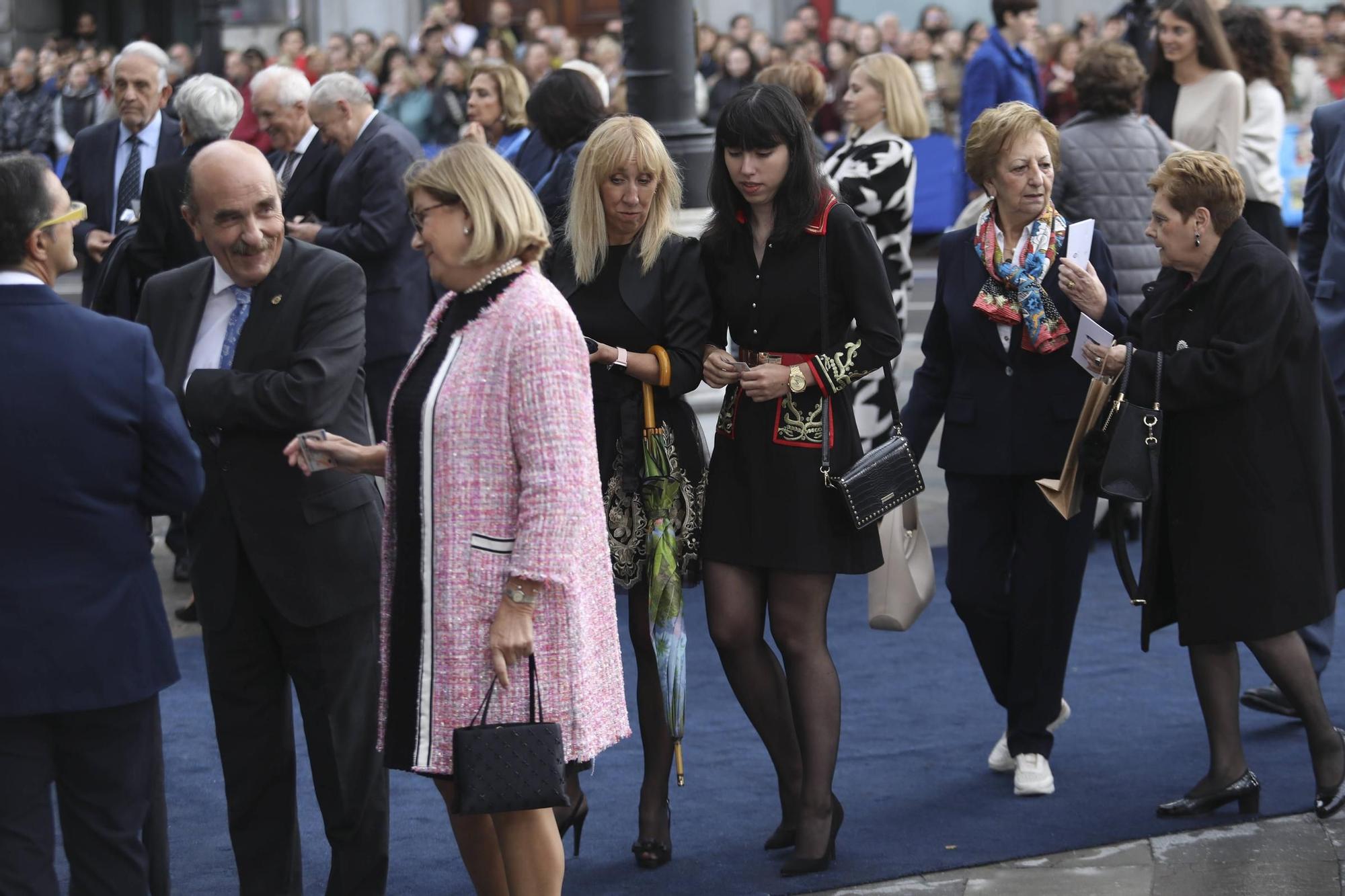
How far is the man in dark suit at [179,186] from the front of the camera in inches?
278

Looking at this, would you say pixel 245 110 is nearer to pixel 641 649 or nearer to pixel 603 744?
pixel 641 649

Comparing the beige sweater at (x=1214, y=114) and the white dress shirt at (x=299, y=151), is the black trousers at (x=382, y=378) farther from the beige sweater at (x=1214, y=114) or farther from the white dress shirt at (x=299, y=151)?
the beige sweater at (x=1214, y=114)

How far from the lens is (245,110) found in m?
12.5

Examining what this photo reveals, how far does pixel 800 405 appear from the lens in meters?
4.93

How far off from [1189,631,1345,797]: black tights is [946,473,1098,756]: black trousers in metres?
0.44

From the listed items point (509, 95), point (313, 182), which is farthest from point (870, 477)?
point (509, 95)

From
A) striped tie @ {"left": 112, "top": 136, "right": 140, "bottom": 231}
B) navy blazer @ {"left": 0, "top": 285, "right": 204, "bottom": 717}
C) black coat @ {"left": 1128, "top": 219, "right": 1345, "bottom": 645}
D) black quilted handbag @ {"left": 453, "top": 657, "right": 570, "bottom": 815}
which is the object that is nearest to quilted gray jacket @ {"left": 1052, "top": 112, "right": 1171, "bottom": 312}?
black coat @ {"left": 1128, "top": 219, "right": 1345, "bottom": 645}

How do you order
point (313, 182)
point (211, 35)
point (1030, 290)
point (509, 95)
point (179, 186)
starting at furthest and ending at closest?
point (211, 35), point (509, 95), point (313, 182), point (179, 186), point (1030, 290)

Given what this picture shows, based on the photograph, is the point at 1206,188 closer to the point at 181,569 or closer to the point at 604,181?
the point at 604,181

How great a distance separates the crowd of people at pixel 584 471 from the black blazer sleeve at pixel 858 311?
0.03ft

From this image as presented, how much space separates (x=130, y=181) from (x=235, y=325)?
3.79 metres

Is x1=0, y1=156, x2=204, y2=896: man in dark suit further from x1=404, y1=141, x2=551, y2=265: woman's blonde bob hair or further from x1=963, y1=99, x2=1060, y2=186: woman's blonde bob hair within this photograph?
x1=963, y1=99, x2=1060, y2=186: woman's blonde bob hair

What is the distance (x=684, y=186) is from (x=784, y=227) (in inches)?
155

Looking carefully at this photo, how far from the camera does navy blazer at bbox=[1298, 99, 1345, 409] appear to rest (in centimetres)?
624
